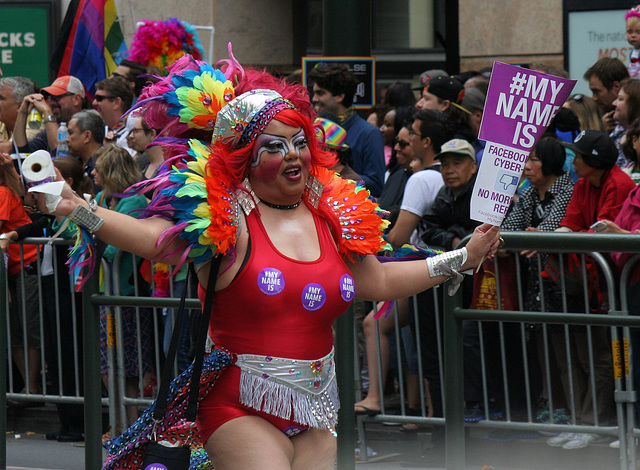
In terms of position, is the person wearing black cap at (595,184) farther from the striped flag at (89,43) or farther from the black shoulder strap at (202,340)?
the striped flag at (89,43)

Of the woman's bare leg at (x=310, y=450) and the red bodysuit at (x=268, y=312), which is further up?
the red bodysuit at (x=268, y=312)

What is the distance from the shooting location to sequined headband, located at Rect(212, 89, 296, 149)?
3.50 meters

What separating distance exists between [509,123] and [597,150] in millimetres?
2023

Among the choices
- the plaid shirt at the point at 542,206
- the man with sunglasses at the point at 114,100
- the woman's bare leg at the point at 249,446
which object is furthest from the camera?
the man with sunglasses at the point at 114,100

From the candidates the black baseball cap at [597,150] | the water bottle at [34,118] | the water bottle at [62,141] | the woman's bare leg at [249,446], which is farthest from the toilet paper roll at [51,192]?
the water bottle at [34,118]

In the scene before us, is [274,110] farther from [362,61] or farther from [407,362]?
[362,61]

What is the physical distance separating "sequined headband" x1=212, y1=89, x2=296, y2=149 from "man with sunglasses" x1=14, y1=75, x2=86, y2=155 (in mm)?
4663

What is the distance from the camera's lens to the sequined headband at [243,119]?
3.50 metres

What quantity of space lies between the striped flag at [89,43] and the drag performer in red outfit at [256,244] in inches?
236

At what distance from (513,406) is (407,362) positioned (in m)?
0.75

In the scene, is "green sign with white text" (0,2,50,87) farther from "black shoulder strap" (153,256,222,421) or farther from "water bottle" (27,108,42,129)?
"black shoulder strap" (153,256,222,421)

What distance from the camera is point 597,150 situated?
5.41 m

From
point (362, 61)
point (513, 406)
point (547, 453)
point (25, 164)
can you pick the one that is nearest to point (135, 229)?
point (25, 164)

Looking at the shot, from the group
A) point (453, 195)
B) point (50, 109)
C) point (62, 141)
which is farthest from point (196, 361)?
point (50, 109)
